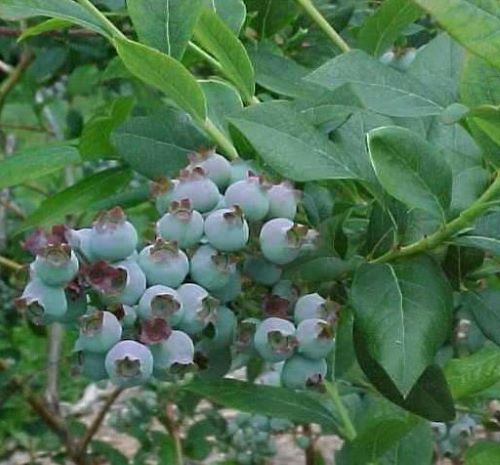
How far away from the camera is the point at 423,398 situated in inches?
39.6

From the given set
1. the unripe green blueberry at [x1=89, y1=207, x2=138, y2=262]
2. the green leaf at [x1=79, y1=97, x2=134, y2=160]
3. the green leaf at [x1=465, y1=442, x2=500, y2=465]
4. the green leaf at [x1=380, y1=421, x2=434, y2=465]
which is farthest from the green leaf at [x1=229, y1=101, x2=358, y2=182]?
the green leaf at [x1=380, y1=421, x2=434, y2=465]

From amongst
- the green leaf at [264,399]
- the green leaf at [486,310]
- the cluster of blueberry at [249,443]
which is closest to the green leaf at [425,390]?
the green leaf at [486,310]

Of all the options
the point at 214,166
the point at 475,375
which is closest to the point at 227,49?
the point at 214,166

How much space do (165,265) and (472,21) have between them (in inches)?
10.0

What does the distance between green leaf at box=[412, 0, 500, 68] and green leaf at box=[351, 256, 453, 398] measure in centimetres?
21

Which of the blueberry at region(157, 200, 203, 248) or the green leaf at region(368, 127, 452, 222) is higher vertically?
the green leaf at region(368, 127, 452, 222)

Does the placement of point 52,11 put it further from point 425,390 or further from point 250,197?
point 425,390

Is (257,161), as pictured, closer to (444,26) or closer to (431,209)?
(431,209)

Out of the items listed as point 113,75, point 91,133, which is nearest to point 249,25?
point 113,75

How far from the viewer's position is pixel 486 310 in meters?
1.01

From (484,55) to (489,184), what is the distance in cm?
17

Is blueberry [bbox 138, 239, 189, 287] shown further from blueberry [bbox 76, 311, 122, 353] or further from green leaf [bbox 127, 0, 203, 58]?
green leaf [bbox 127, 0, 203, 58]

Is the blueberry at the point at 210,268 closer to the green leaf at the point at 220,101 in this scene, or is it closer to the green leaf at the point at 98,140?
the green leaf at the point at 220,101

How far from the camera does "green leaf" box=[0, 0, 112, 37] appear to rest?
3.07ft
